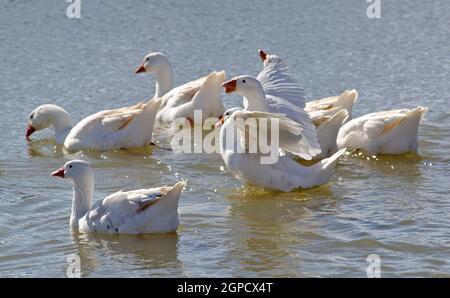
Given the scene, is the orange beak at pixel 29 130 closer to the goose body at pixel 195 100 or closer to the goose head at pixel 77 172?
the goose body at pixel 195 100

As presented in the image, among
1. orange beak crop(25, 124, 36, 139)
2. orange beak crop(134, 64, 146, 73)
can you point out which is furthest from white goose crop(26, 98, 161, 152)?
orange beak crop(134, 64, 146, 73)

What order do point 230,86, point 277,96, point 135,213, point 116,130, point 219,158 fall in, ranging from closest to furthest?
point 135,213
point 230,86
point 277,96
point 219,158
point 116,130

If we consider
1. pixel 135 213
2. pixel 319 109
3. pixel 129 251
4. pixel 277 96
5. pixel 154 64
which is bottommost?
pixel 129 251

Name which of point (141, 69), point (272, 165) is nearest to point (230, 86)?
point (272, 165)

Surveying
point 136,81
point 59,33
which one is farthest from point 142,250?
point 59,33

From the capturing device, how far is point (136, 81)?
639 inches

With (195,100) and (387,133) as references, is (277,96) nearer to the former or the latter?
(387,133)

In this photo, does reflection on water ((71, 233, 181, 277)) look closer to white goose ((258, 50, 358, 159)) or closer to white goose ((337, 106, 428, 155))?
white goose ((258, 50, 358, 159))

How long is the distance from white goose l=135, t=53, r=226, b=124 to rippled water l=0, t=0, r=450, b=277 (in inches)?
29.7

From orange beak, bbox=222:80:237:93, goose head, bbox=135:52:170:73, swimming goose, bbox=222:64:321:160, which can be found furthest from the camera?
goose head, bbox=135:52:170:73

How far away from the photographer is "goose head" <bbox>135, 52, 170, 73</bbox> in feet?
49.0

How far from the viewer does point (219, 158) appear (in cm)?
1221

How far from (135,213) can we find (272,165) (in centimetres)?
209

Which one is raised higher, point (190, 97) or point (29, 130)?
point (190, 97)
